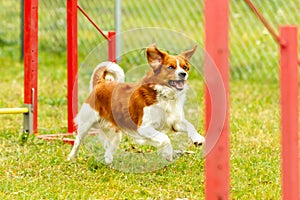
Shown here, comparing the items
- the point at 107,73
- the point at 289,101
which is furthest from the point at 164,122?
the point at 289,101

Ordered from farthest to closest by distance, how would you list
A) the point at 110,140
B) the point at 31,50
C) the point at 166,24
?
the point at 166,24
the point at 31,50
the point at 110,140

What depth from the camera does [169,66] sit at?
15.2ft

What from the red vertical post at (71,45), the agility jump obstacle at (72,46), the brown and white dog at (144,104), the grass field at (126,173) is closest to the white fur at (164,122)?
the brown and white dog at (144,104)

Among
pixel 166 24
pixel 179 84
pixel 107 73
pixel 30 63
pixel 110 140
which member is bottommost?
pixel 110 140

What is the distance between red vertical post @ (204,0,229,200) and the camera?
287 centimetres

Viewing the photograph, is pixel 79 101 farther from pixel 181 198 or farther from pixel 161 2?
pixel 161 2

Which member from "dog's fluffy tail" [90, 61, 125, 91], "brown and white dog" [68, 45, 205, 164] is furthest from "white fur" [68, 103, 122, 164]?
"dog's fluffy tail" [90, 61, 125, 91]

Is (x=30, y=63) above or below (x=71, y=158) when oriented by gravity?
above

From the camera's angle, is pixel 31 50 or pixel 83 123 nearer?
pixel 83 123

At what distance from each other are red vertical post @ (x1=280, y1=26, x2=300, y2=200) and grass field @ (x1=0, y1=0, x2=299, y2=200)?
1110 mm

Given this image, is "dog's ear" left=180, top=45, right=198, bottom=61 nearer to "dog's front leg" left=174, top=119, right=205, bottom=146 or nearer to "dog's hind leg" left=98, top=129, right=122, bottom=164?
"dog's front leg" left=174, top=119, right=205, bottom=146

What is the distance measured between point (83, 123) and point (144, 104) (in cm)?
63

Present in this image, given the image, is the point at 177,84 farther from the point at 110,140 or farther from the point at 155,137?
the point at 110,140

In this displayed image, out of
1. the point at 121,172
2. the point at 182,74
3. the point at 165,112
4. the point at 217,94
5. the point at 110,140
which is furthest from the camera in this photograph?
the point at 110,140
